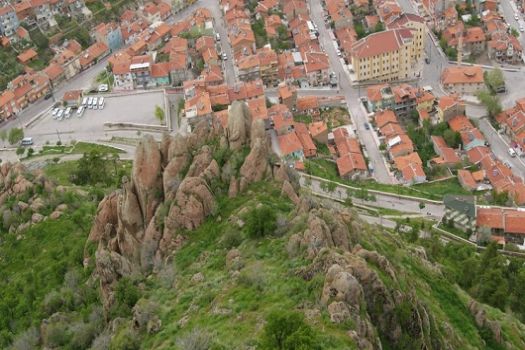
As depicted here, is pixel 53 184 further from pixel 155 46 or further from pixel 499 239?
pixel 155 46

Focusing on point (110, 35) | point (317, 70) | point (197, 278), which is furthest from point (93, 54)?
point (197, 278)

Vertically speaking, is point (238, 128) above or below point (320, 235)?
above

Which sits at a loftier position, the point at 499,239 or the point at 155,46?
the point at 155,46

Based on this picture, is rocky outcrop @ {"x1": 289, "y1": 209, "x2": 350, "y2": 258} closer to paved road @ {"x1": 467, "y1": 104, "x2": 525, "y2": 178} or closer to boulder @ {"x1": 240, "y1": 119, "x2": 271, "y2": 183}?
boulder @ {"x1": 240, "y1": 119, "x2": 271, "y2": 183}

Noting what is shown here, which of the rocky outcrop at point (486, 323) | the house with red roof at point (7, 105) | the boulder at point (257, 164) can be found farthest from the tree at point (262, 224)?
the house with red roof at point (7, 105)

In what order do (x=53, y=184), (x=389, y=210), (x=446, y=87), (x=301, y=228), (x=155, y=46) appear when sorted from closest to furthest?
(x=301, y=228) → (x=53, y=184) → (x=389, y=210) → (x=446, y=87) → (x=155, y=46)

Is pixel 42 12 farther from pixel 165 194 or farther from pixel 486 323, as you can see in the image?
pixel 486 323

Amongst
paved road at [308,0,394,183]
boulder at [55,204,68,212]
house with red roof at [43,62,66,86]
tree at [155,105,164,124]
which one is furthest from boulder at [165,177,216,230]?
house with red roof at [43,62,66,86]

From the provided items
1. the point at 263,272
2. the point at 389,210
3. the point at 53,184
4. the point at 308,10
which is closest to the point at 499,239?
the point at 389,210

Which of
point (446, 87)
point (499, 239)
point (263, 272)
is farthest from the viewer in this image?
point (446, 87)
